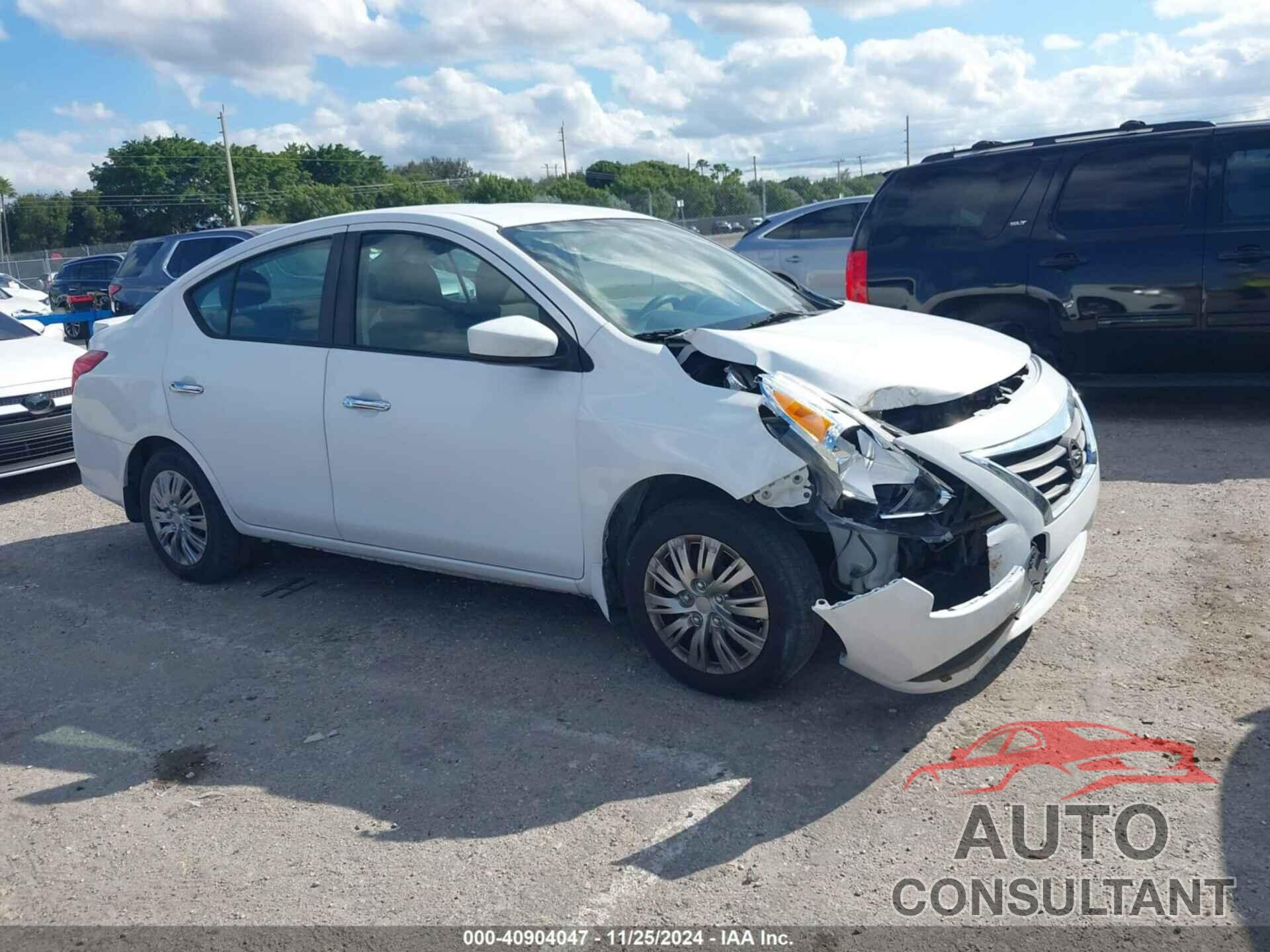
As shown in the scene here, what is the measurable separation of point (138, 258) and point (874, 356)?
1283 cm

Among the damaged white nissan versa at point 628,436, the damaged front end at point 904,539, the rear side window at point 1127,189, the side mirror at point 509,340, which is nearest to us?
the damaged front end at point 904,539

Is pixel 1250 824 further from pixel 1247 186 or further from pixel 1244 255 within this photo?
pixel 1247 186

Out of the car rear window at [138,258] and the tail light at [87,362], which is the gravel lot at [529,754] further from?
the car rear window at [138,258]

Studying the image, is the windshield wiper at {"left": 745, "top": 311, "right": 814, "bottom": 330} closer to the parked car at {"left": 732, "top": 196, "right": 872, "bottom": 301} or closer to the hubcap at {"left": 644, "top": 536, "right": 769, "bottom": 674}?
the hubcap at {"left": 644, "top": 536, "right": 769, "bottom": 674}

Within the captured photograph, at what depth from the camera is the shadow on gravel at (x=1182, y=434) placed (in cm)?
687

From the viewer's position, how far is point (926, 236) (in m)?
8.33

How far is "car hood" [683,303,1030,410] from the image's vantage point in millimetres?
3883

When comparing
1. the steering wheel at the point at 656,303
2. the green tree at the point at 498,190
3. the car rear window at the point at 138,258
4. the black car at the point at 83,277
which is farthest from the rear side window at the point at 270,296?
the green tree at the point at 498,190

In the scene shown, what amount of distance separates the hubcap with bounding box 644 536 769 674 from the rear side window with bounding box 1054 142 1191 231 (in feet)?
16.9

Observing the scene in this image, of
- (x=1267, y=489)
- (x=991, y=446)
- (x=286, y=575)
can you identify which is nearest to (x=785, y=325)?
(x=991, y=446)

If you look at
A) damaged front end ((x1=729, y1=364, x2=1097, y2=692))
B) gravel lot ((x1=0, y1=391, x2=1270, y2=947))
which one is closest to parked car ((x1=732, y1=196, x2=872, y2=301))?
gravel lot ((x1=0, y1=391, x2=1270, y2=947))

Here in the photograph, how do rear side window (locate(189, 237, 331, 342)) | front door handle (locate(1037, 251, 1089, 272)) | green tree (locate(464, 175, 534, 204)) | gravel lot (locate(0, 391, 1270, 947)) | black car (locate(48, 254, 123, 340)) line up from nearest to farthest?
1. gravel lot (locate(0, 391, 1270, 947))
2. rear side window (locate(189, 237, 331, 342))
3. front door handle (locate(1037, 251, 1089, 272))
4. black car (locate(48, 254, 123, 340))
5. green tree (locate(464, 175, 534, 204))

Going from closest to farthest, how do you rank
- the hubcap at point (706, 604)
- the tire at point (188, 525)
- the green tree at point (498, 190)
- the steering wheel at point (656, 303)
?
1. the hubcap at point (706, 604)
2. the steering wheel at point (656, 303)
3. the tire at point (188, 525)
4. the green tree at point (498, 190)

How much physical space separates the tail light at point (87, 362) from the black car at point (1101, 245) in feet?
17.1
